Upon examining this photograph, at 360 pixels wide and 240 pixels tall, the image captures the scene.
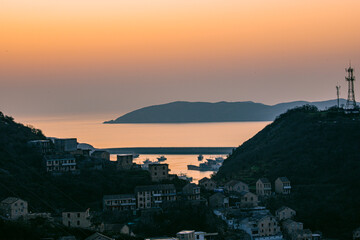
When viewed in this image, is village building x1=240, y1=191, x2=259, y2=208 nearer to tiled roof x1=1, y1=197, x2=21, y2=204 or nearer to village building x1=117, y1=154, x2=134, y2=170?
village building x1=117, y1=154, x2=134, y2=170

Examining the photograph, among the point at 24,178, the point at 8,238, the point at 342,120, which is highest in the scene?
the point at 342,120

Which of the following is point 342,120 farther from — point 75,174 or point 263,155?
point 75,174

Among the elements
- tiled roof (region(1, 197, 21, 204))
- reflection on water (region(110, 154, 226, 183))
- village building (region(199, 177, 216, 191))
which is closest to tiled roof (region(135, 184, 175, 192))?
village building (region(199, 177, 216, 191))

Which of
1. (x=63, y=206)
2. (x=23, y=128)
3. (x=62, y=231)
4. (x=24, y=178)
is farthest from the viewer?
(x=23, y=128)

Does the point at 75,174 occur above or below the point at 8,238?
above

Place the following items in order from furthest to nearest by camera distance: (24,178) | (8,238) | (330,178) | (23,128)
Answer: (23,128), (330,178), (24,178), (8,238)

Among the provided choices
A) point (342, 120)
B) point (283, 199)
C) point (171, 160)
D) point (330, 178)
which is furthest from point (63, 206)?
point (171, 160)

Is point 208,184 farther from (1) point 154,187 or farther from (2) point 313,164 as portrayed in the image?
(2) point 313,164

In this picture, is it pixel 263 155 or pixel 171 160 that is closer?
pixel 263 155
